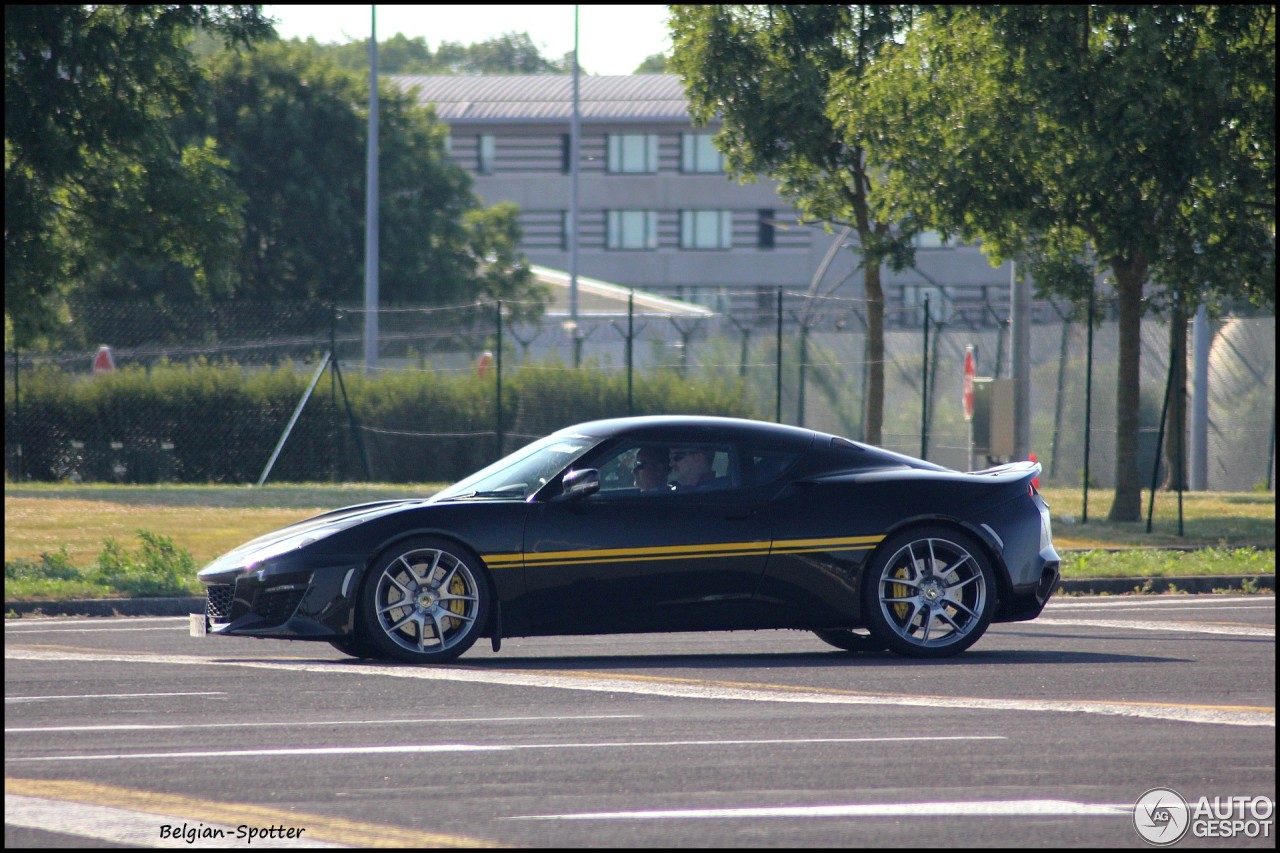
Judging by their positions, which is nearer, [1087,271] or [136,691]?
[136,691]

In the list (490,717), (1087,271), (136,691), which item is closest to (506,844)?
(490,717)

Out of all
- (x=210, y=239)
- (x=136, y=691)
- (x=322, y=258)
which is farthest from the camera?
(x=322, y=258)

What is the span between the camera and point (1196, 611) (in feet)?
45.5

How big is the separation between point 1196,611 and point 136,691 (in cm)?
829

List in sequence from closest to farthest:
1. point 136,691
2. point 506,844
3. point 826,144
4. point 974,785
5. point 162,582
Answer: point 506,844, point 974,785, point 136,691, point 162,582, point 826,144

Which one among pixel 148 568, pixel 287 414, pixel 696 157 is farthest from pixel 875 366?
pixel 696 157

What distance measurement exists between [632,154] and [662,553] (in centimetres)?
6283

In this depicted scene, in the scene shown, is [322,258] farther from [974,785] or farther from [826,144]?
[974,785]

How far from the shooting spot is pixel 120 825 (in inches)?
231

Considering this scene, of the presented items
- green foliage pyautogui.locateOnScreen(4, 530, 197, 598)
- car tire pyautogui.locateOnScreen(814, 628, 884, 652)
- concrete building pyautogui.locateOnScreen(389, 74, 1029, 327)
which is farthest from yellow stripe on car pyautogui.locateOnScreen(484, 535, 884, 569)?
concrete building pyautogui.locateOnScreen(389, 74, 1029, 327)

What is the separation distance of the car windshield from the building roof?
2365 inches

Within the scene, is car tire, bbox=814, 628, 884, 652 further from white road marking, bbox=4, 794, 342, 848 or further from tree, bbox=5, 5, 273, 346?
tree, bbox=5, 5, 273, 346

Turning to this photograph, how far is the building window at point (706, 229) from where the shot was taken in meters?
A: 72.1

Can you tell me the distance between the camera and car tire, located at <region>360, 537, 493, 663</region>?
32.7 ft
